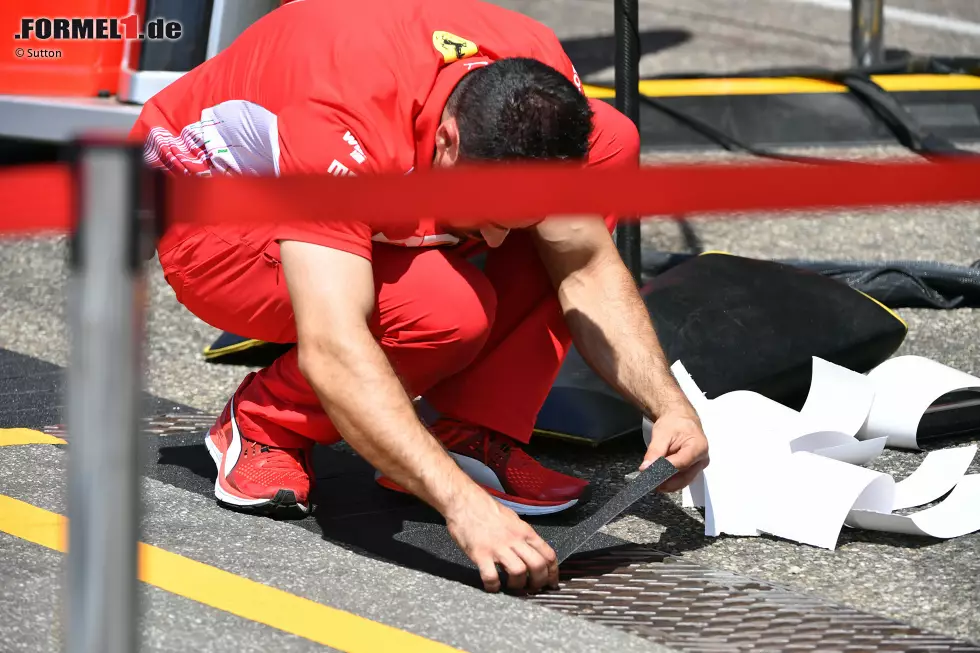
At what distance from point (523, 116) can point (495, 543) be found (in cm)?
71

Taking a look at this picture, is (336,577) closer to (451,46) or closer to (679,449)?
(679,449)

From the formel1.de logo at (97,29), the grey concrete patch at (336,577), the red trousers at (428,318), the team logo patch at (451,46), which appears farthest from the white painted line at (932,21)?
the grey concrete patch at (336,577)

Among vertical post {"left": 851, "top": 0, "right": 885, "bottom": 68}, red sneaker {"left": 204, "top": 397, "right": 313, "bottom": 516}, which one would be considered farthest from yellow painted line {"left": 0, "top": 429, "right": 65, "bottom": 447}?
vertical post {"left": 851, "top": 0, "right": 885, "bottom": 68}

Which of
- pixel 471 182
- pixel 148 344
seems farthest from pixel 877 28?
pixel 471 182

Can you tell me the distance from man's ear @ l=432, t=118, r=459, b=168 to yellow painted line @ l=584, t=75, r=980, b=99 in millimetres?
3771

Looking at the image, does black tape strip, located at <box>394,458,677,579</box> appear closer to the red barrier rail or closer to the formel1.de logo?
the red barrier rail

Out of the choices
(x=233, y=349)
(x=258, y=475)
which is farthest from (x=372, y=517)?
(x=233, y=349)

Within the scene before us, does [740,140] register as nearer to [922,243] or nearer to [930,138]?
[930,138]

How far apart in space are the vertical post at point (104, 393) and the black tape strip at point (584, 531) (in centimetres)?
99

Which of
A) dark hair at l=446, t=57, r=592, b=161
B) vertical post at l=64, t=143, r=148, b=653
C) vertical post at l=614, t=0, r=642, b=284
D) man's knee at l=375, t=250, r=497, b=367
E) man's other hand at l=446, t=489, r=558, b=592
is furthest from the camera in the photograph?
vertical post at l=614, t=0, r=642, b=284

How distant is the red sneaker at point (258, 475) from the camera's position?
257 cm

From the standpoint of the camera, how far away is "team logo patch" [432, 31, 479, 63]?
2559mm

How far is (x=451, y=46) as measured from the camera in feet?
8.48

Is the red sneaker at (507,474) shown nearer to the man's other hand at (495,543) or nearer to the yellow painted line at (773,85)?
the man's other hand at (495,543)
